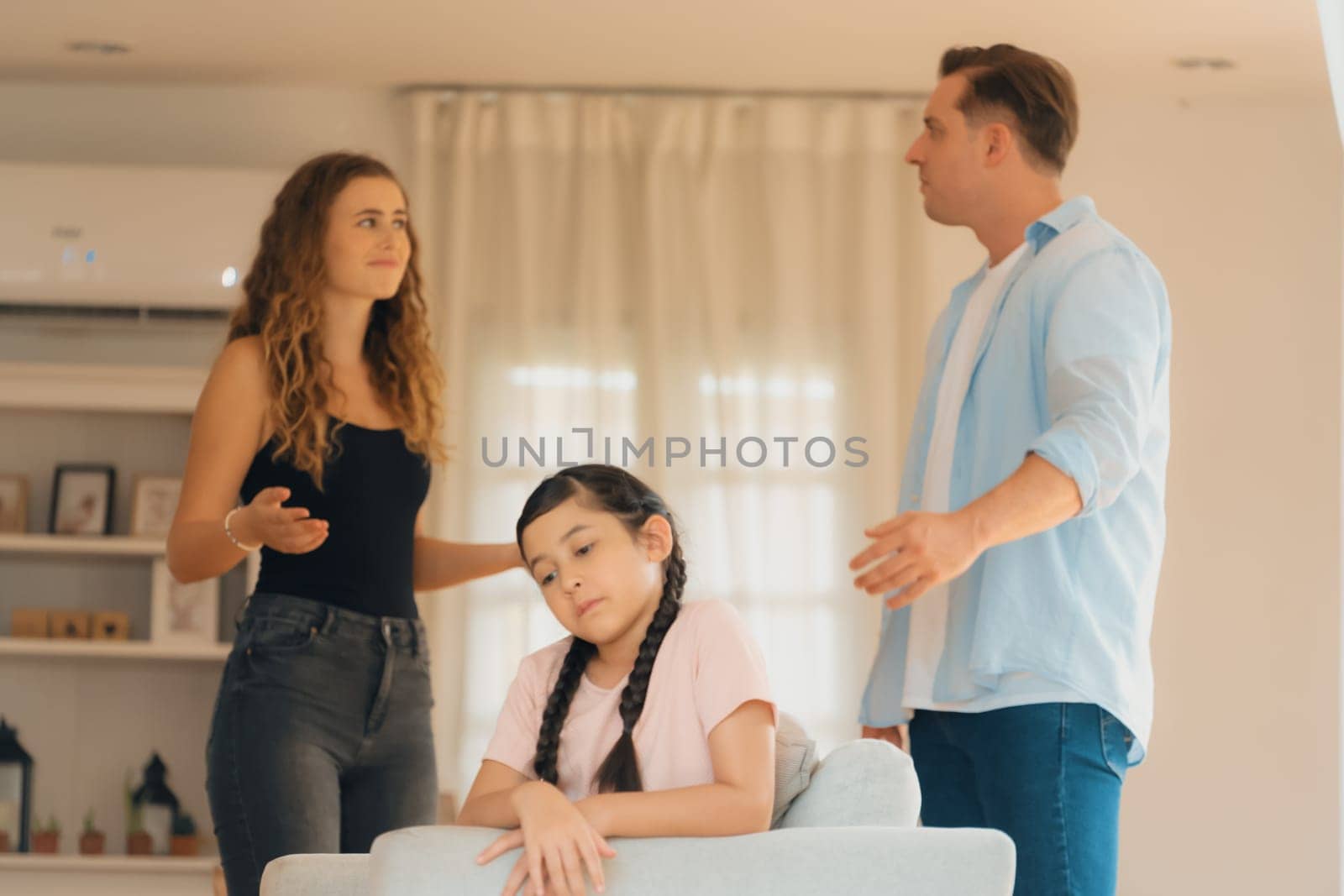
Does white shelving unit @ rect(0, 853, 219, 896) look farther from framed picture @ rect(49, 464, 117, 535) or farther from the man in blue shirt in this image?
the man in blue shirt

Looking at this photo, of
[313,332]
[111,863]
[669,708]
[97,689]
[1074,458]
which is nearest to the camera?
[669,708]

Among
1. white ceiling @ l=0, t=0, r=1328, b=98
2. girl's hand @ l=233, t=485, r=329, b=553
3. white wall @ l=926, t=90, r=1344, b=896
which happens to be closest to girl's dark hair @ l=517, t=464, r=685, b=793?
girl's hand @ l=233, t=485, r=329, b=553

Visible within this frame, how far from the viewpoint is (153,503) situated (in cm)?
398

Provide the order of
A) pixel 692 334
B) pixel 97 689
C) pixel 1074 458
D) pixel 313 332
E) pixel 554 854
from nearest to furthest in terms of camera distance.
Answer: pixel 554 854 < pixel 1074 458 < pixel 313 332 < pixel 97 689 < pixel 692 334

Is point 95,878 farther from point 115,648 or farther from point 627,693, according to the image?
point 627,693

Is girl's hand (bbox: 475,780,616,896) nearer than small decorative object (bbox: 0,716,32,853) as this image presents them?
Yes

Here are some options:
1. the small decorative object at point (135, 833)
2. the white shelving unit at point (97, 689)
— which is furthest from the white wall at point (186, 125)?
the small decorative object at point (135, 833)

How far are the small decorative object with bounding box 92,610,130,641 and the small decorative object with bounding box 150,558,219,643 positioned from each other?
89 mm

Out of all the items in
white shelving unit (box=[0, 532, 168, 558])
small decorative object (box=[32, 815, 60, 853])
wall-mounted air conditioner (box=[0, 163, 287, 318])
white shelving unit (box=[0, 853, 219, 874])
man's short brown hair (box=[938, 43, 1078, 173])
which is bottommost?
white shelving unit (box=[0, 853, 219, 874])

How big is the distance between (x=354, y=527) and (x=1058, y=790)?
103cm

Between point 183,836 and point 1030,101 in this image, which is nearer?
point 1030,101

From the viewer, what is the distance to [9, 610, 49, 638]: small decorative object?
3.93m

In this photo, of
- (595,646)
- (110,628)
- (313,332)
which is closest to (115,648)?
(110,628)

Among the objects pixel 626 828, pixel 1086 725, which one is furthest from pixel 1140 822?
pixel 626 828
